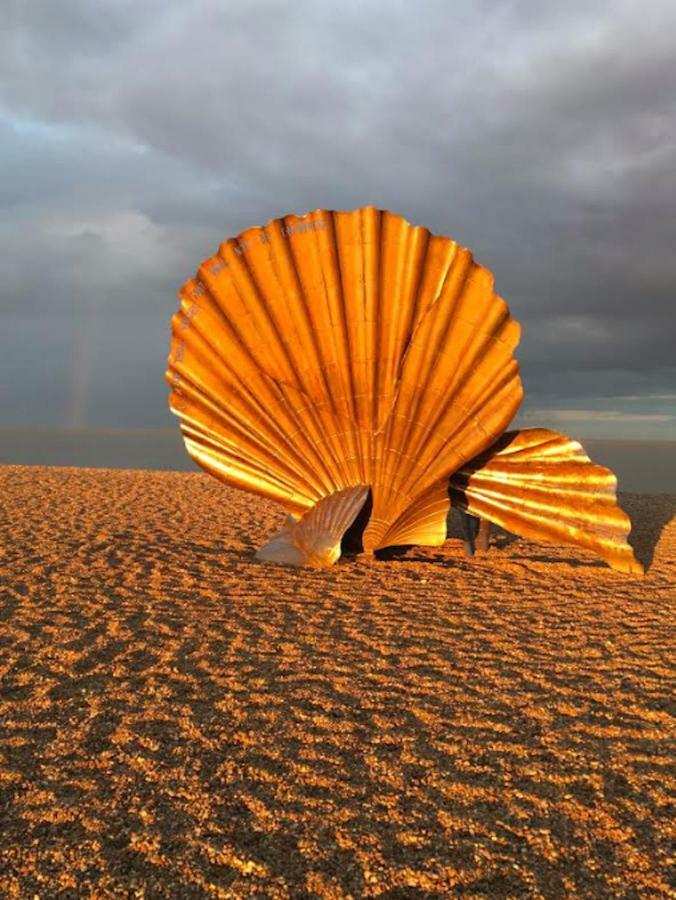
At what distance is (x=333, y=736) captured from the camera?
3.06 m

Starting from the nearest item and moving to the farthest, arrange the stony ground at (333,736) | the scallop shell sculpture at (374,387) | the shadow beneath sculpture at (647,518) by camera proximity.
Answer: the stony ground at (333,736)
the scallop shell sculpture at (374,387)
the shadow beneath sculpture at (647,518)

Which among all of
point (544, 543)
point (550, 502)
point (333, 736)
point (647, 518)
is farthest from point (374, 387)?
point (647, 518)

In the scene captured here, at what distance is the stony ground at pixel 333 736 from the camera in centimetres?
224

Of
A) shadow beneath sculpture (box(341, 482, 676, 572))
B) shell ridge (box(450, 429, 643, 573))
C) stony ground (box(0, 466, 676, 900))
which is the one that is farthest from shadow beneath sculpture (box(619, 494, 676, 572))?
stony ground (box(0, 466, 676, 900))

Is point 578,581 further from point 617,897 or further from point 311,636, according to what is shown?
point 617,897

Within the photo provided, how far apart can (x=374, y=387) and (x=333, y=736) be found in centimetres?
347

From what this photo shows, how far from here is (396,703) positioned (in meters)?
3.40

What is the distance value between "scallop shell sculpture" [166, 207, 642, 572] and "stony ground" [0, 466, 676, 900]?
672 mm

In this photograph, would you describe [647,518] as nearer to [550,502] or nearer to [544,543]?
[544,543]

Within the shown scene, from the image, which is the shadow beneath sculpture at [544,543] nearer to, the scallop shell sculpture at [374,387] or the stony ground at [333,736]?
the scallop shell sculpture at [374,387]

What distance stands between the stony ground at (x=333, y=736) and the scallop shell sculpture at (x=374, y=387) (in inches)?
26.5

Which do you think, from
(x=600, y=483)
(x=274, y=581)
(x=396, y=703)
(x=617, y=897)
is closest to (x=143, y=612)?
(x=274, y=581)

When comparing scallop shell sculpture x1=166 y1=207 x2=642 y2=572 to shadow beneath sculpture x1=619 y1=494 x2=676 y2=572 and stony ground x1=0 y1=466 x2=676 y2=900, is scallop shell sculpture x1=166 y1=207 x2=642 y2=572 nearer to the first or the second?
stony ground x1=0 y1=466 x2=676 y2=900

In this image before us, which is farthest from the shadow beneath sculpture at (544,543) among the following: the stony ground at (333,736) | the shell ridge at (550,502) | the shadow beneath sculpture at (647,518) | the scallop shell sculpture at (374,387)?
the stony ground at (333,736)
